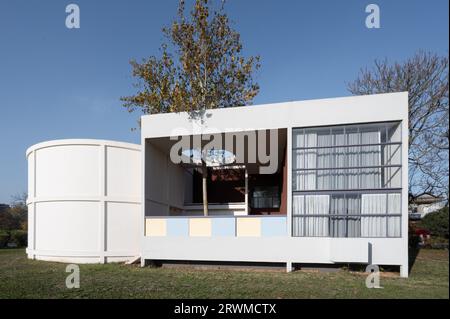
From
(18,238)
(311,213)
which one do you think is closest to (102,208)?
(311,213)

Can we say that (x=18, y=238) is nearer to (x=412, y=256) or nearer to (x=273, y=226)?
(x=273, y=226)

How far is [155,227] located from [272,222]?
4.11 m

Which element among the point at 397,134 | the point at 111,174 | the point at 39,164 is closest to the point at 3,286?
the point at 111,174

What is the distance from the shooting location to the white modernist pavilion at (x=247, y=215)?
35.4ft

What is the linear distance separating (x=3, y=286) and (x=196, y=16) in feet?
46.3

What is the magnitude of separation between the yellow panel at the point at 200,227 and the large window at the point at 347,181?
2861 mm

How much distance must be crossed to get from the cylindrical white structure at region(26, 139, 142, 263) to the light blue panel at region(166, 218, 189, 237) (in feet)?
9.83

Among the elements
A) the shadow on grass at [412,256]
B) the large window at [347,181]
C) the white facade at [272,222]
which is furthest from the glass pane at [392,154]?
the shadow on grass at [412,256]

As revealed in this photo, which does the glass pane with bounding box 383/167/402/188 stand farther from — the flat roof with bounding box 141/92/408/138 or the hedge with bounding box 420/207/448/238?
the hedge with bounding box 420/207/448/238

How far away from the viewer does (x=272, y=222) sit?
1168 centimetres

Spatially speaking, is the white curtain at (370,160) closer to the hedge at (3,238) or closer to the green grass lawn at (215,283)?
the green grass lawn at (215,283)

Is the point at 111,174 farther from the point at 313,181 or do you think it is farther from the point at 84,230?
the point at 313,181

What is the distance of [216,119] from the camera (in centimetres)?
1245

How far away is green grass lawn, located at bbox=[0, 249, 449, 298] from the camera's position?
7973mm
